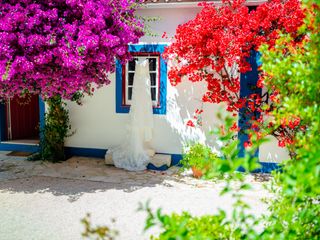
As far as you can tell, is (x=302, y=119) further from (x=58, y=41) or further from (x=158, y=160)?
(x=158, y=160)

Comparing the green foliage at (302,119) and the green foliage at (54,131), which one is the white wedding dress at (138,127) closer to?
the green foliage at (54,131)

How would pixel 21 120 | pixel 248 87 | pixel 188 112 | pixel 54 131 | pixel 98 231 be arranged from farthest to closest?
pixel 21 120 < pixel 54 131 < pixel 188 112 < pixel 248 87 < pixel 98 231

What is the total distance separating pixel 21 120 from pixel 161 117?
17.4ft

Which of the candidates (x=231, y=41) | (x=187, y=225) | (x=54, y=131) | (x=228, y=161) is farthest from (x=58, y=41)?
(x=228, y=161)

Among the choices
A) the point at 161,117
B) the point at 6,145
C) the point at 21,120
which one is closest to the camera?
the point at 161,117

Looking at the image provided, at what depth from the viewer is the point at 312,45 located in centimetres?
229

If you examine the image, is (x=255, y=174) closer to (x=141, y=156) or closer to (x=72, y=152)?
(x=141, y=156)

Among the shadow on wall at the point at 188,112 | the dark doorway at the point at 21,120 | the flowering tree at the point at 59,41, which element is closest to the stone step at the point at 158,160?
the shadow on wall at the point at 188,112

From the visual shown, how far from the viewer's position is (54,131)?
9.66 m

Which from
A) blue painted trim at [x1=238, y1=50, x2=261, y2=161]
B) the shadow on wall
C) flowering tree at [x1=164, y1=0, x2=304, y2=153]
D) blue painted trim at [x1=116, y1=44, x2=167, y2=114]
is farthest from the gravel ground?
flowering tree at [x1=164, y1=0, x2=304, y2=153]

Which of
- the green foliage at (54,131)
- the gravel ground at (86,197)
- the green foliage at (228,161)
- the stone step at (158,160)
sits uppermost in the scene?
the green foliage at (228,161)

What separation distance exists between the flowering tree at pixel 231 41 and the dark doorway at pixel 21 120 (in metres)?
5.54

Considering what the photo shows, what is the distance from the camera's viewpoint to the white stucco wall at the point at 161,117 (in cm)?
915

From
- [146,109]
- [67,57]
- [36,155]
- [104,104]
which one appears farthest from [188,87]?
[36,155]
